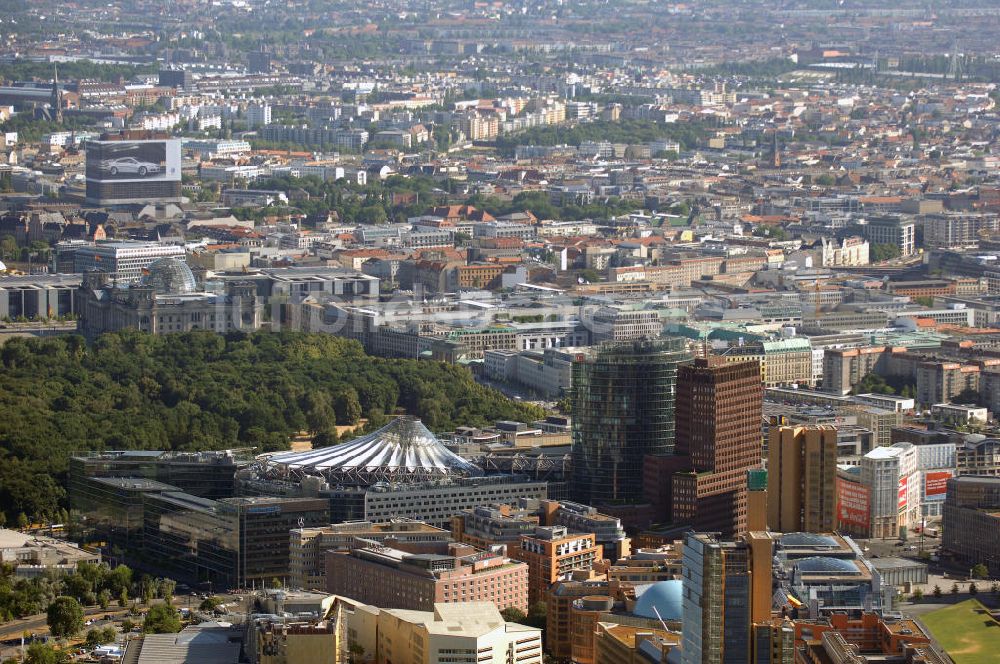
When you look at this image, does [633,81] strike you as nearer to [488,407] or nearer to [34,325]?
[34,325]

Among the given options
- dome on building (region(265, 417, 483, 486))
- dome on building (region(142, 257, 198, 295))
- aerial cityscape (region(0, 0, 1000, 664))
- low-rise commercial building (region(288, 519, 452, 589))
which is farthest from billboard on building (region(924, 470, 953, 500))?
dome on building (region(142, 257, 198, 295))

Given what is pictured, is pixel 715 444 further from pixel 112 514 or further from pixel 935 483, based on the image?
pixel 112 514

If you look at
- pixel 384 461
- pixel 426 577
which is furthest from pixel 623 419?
pixel 426 577

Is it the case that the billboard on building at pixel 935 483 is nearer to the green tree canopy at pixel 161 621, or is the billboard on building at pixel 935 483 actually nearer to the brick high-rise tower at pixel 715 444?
the brick high-rise tower at pixel 715 444

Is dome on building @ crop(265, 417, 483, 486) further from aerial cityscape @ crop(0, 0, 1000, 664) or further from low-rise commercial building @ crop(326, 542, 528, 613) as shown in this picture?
low-rise commercial building @ crop(326, 542, 528, 613)

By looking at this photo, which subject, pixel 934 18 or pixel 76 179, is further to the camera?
pixel 934 18

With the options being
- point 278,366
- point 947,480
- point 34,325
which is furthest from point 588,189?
point 947,480

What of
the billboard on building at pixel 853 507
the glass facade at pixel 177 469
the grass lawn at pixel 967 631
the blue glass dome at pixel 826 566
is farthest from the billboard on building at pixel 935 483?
the glass facade at pixel 177 469
